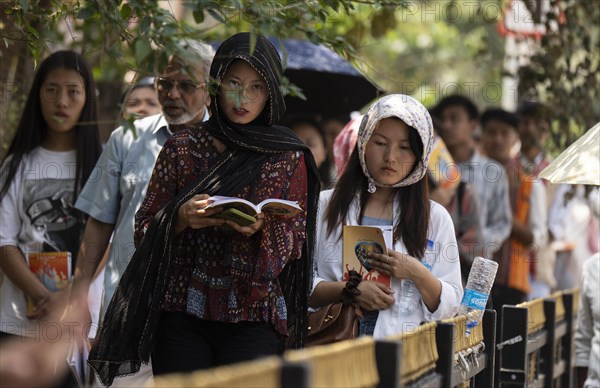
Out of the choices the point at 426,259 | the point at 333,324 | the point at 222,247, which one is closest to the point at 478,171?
the point at 426,259

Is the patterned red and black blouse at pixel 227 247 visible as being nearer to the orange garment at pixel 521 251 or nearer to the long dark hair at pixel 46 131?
the long dark hair at pixel 46 131

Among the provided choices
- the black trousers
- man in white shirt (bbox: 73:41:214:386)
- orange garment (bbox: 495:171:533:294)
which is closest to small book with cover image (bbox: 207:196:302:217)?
the black trousers

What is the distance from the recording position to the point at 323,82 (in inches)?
350

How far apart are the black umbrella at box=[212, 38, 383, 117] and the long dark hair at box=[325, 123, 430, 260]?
281 cm

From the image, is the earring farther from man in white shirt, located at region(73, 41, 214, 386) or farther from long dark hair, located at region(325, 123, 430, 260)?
man in white shirt, located at region(73, 41, 214, 386)

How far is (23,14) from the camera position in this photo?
Result: 5297 mm

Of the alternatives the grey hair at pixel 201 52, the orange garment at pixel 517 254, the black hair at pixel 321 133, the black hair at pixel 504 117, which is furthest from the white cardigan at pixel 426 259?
the black hair at pixel 504 117

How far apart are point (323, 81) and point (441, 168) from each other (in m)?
Result: 1.38

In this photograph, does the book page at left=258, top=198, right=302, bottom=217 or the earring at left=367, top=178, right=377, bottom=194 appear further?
the earring at left=367, top=178, right=377, bottom=194

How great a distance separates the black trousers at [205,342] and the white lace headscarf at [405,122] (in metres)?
1.06

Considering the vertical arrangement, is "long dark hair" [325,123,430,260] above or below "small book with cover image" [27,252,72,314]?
above

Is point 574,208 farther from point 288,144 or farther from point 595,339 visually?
point 288,144

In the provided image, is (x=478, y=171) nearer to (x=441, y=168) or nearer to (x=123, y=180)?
(x=441, y=168)

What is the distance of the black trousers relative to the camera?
462 centimetres
